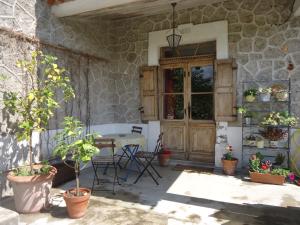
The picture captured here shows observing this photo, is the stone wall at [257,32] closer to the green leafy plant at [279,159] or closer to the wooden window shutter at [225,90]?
the wooden window shutter at [225,90]

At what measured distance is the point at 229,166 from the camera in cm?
504

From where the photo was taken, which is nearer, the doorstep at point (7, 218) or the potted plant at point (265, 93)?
the doorstep at point (7, 218)

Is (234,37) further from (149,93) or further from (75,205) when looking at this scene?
(75,205)

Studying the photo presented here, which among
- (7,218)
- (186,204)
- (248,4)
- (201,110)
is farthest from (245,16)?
(7,218)

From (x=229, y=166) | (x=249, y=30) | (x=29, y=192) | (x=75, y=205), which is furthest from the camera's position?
(x=249, y=30)

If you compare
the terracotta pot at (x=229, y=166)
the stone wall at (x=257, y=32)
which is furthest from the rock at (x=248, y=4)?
the terracotta pot at (x=229, y=166)

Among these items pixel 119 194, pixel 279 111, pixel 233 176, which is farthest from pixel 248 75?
pixel 119 194

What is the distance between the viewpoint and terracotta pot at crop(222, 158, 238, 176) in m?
5.04

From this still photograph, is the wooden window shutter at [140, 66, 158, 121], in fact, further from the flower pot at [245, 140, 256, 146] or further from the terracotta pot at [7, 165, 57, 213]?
the terracotta pot at [7, 165, 57, 213]

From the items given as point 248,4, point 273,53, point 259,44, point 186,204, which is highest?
point 248,4

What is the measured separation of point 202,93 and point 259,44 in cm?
149

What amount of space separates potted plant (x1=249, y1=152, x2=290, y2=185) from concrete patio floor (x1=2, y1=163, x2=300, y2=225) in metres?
0.14

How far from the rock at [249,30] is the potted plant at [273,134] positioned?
188cm

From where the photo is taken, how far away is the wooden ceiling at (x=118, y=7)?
4.63 meters
